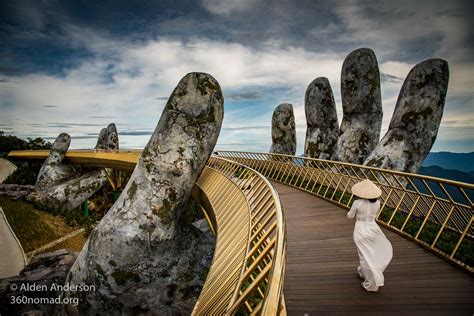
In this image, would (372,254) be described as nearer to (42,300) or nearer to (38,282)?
(42,300)

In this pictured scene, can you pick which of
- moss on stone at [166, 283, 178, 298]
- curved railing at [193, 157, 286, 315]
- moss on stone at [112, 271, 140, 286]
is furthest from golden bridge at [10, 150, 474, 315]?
moss on stone at [112, 271, 140, 286]

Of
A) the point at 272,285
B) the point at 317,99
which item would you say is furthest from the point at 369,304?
the point at 317,99

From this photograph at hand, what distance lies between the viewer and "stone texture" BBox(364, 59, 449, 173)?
43.1ft

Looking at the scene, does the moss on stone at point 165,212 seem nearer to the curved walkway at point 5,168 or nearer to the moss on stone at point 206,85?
the moss on stone at point 206,85

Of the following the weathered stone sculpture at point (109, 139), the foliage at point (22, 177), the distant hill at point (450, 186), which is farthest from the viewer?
the weathered stone sculpture at point (109, 139)

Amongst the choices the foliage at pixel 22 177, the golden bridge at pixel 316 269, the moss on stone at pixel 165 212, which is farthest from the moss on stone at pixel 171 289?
the foliage at pixel 22 177

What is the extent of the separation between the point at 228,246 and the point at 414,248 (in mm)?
3872

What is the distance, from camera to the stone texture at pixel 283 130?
21969 mm

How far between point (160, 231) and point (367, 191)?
697 centimetres

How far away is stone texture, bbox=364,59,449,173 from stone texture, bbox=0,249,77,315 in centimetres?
1470

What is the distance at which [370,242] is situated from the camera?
4.25 metres

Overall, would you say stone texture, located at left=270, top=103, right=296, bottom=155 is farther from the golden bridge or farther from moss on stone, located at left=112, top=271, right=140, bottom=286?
moss on stone, located at left=112, top=271, right=140, bottom=286

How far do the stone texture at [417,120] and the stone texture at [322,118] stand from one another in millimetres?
6063

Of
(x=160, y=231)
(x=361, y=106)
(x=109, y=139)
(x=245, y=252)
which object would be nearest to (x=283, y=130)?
(x=361, y=106)
